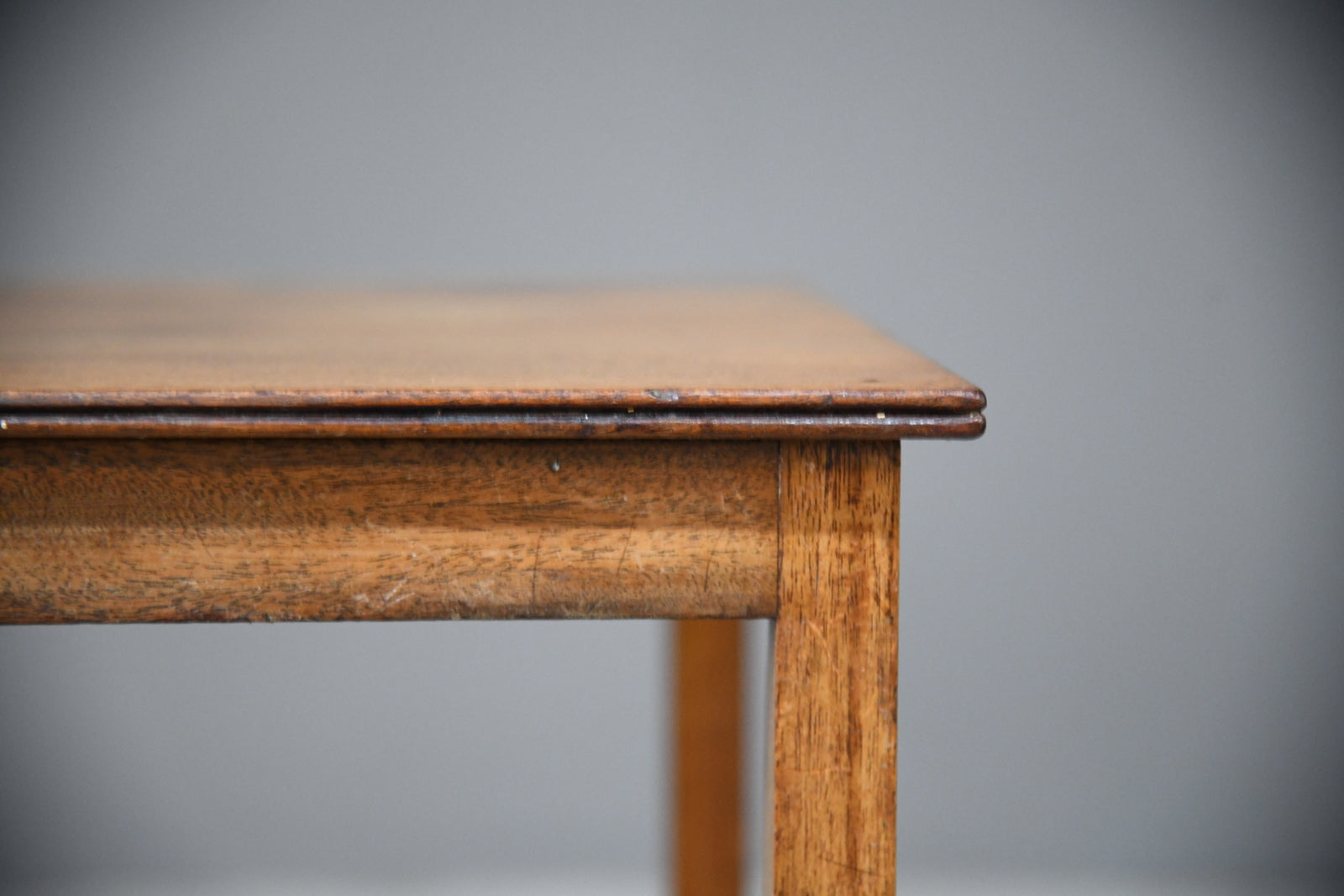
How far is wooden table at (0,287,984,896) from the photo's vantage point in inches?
25.9

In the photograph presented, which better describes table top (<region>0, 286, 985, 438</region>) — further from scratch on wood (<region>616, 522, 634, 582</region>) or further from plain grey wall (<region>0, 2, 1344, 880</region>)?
plain grey wall (<region>0, 2, 1344, 880</region>)

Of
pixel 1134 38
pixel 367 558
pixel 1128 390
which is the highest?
pixel 1134 38

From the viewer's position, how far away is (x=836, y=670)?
695 mm

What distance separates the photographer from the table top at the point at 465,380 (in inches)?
25.8

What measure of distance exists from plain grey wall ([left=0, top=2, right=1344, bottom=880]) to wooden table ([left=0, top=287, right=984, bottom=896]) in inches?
49.2

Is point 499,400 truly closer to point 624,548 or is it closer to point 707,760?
point 624,548

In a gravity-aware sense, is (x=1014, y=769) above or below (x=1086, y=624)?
below

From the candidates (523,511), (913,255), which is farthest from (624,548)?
(913,255)

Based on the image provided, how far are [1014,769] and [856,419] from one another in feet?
4.84

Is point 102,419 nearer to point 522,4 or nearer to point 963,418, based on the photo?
point 963,418

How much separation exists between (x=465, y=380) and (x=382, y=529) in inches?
3.0

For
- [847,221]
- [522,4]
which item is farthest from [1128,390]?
[522,4]

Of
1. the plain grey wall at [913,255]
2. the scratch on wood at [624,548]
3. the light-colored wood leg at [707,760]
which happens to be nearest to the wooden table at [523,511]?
the scratch on wood at [624,548]

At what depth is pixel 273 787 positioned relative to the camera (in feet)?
6.63
